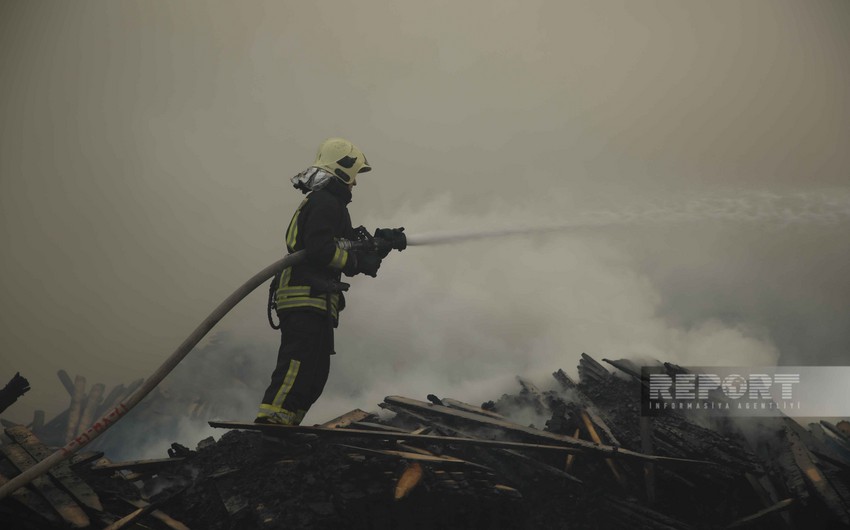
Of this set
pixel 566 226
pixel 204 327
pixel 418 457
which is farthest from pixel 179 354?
pixel 566 226

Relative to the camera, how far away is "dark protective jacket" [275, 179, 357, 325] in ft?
17.7

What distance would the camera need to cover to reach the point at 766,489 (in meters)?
5.16

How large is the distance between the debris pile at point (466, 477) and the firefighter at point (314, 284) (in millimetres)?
339

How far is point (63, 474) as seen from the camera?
4758 mm

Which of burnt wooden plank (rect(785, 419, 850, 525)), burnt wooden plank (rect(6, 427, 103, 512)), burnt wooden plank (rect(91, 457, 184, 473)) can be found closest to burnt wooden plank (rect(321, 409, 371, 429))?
burnt wooden plank (rect(91, 457, 184, 473))

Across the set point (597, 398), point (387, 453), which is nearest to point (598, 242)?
point (597, 398)

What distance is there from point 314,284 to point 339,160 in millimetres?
1167

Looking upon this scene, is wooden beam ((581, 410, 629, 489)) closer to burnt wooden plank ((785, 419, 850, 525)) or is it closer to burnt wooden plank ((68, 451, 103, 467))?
burnt wooden plank ((785, 419, 850, 525))

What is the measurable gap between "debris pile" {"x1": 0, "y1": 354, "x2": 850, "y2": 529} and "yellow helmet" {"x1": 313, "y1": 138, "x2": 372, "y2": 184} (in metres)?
2.23

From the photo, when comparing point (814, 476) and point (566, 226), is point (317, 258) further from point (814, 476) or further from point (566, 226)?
point (814, 476)

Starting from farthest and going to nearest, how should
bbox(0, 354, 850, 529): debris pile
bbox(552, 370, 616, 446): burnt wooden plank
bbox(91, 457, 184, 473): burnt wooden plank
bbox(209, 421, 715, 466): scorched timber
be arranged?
bbox(552, 370, 616, 446): burnt wooden plank, bbox(91, 457, 184, 473): burnt wooden plank, bbox(209, 421, 715, 466): scorched timber, bbox(0, 354, 850, 529): debris pile

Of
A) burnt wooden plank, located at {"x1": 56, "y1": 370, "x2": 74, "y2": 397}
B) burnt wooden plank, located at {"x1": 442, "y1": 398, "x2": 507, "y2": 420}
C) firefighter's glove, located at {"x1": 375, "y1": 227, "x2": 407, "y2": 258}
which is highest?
firefighter's glove, located at {"x1": 375, "y1": 227, "x2": 407, "y2": 258}

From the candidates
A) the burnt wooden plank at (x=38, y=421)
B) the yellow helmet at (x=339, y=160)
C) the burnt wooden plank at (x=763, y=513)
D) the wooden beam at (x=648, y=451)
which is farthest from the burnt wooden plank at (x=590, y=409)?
the burnt wooden plank at (x=38, y=421)

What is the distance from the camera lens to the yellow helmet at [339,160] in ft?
18.7
